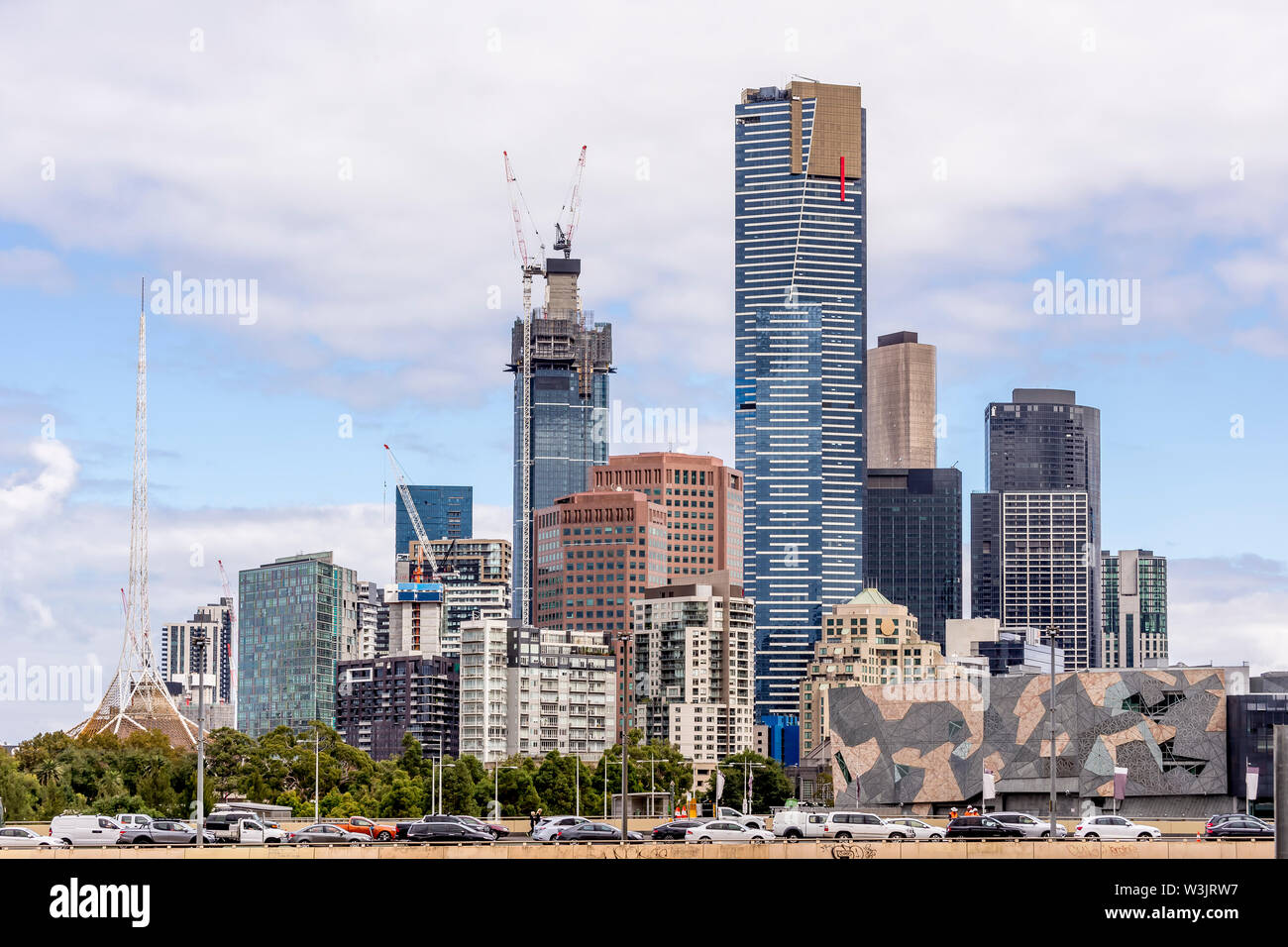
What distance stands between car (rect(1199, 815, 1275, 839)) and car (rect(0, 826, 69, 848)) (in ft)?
215

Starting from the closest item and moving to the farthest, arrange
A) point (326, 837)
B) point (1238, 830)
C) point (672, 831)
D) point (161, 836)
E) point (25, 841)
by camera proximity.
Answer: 1. point (25, 841)
2. point (161, 836)
3. point (672, 831)
4. point (326, 837)
5. point (1238, 830)

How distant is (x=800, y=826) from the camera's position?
102000mm

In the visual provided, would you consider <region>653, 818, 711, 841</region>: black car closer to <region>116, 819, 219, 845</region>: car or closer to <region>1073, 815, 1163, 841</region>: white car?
<region>1073, 815, 1163, 841</region>: white car

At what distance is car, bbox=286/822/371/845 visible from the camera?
325 feet

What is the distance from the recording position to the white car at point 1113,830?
330 feet

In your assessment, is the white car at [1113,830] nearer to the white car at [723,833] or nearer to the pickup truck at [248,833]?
the white car at [723,833]

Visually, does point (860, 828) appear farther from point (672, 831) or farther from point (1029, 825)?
point (672, 831)

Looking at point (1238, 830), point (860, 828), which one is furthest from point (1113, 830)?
point (860, 828)

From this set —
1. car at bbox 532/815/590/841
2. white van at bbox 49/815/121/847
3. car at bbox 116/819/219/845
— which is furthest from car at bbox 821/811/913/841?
white van at bbox 49/815/121/847

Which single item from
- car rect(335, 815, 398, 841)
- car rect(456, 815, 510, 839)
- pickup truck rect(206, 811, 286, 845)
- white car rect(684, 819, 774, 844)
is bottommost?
car rect(335, 815, 398, 841)

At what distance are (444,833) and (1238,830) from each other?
155ft

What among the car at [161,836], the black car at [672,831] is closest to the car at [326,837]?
the car at [161,836]
